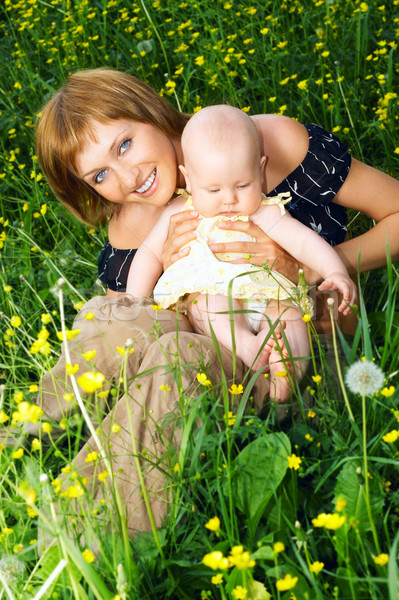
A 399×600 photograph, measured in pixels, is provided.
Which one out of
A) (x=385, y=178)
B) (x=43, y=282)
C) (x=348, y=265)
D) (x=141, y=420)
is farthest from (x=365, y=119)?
(x=141, y=420)

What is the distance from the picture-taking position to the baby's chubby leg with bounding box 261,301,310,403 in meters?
1.61

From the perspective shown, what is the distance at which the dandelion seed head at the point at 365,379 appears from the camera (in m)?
1.12

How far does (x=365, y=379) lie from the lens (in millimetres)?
1126

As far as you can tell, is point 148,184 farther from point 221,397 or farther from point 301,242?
point 221,397

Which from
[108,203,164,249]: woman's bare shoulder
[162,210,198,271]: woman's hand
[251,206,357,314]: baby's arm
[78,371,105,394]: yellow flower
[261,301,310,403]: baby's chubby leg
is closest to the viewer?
[78,371,105,394]: yellow flower

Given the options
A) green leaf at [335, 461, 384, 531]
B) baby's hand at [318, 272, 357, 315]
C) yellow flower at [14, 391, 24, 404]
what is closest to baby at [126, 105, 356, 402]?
baby's hand at [318, 272, 357, 315]

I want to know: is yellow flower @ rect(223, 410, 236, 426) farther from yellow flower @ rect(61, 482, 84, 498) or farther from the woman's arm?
the woman's arm

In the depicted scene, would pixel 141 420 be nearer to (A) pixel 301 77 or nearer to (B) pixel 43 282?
(B) pixel 43 282

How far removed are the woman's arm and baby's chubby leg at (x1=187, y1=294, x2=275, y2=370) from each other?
46 centimetres

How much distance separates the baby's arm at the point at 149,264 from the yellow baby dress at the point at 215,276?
14 centimetres

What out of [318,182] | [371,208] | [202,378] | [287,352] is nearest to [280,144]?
[318,182]

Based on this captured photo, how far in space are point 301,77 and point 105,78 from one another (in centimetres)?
119

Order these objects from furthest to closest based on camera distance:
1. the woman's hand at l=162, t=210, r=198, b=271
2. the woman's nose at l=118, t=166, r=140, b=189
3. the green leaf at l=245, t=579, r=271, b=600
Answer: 1. the woman's nose at l=118, t=166, r=140, b=189
2. the woman's hand at l=162, t=210, r=198, b=271
3. the green leaf at l=245, t=579, r=271, b=600

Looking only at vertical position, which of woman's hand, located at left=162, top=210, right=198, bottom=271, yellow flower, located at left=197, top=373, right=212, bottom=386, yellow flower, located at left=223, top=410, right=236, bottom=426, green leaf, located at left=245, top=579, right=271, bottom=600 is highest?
woman's hand, located at left=162, top=210, right=198, bottom=271
